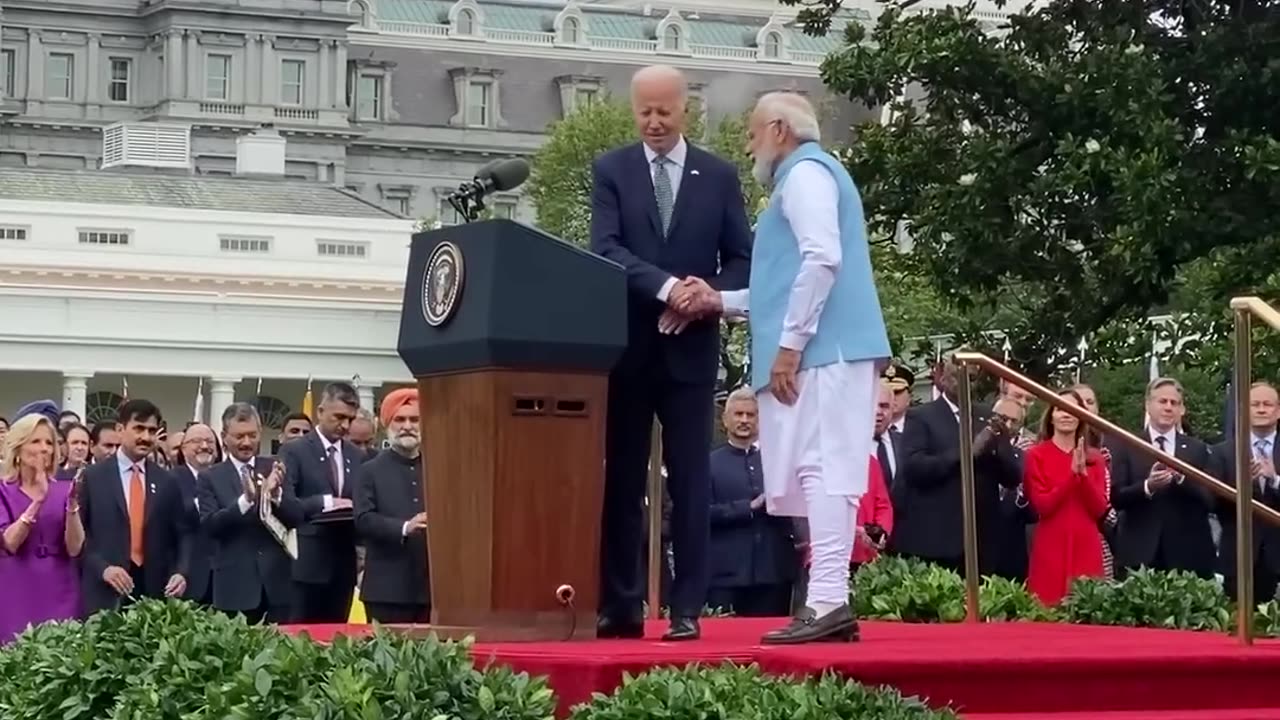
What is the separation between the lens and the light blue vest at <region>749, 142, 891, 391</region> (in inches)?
362

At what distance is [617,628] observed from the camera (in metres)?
9.67

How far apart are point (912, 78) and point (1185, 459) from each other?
439cm

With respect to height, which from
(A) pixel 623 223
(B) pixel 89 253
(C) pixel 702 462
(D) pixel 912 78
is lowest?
(C) pixel 702 462

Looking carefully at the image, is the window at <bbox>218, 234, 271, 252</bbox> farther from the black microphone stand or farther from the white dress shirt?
the white dress shirt

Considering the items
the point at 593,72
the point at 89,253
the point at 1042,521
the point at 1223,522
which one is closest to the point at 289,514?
the point at 1042,521

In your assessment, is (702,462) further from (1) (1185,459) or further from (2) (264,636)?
(1) (1185,459)

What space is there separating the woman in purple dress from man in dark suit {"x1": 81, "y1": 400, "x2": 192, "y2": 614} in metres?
0.32

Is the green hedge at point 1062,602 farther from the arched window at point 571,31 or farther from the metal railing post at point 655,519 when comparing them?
the arched window at point 571,31

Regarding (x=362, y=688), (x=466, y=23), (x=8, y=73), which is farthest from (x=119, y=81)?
(x=362, y=688)

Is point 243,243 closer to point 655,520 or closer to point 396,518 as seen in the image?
point 396,518

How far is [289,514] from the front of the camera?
1408 cm

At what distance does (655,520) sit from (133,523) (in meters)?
3.18

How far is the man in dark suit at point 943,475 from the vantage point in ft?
45.5

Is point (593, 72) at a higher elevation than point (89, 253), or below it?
higher
